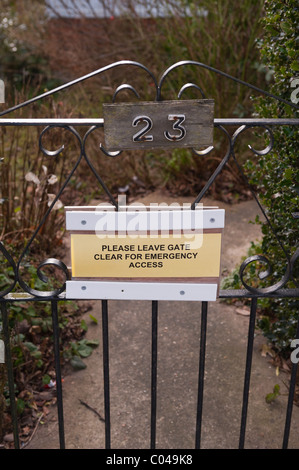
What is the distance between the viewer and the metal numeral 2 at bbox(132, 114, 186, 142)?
54.0 inches

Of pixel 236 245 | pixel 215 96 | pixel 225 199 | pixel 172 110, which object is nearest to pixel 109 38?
pixel 215 96

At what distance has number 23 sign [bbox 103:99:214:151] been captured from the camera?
137 cm

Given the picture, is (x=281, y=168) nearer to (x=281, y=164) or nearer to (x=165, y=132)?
(x=281, y=164)

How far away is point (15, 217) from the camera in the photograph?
3438 mm

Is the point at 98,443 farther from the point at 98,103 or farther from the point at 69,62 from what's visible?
the point at 69,62

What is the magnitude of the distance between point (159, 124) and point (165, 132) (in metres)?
0.03

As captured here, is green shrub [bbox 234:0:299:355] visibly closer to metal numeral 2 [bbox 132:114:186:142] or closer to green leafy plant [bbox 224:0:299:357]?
green leafy plant [bbox 224:0:299:357]

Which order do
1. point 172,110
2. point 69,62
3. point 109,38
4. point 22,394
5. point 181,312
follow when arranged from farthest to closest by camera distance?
point 69,62, point 109,38, point 181,312, point 22,394, point 172,110

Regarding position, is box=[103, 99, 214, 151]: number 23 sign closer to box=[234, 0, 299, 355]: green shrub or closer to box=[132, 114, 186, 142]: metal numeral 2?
box=[132, 114, 186, 142]: metal numeral 2

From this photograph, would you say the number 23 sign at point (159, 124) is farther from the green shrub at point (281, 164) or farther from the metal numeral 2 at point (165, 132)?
the green shrub at point (281, 164)

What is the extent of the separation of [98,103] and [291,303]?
4.11m

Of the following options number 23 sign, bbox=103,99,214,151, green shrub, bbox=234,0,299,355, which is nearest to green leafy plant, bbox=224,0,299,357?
green shrub, bbox=234,0,299,355

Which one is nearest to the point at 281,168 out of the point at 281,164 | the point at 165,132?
the point at 281,164

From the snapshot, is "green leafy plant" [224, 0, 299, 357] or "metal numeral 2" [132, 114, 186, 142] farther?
"green leafy plant" [224, 0, 299, 357]
